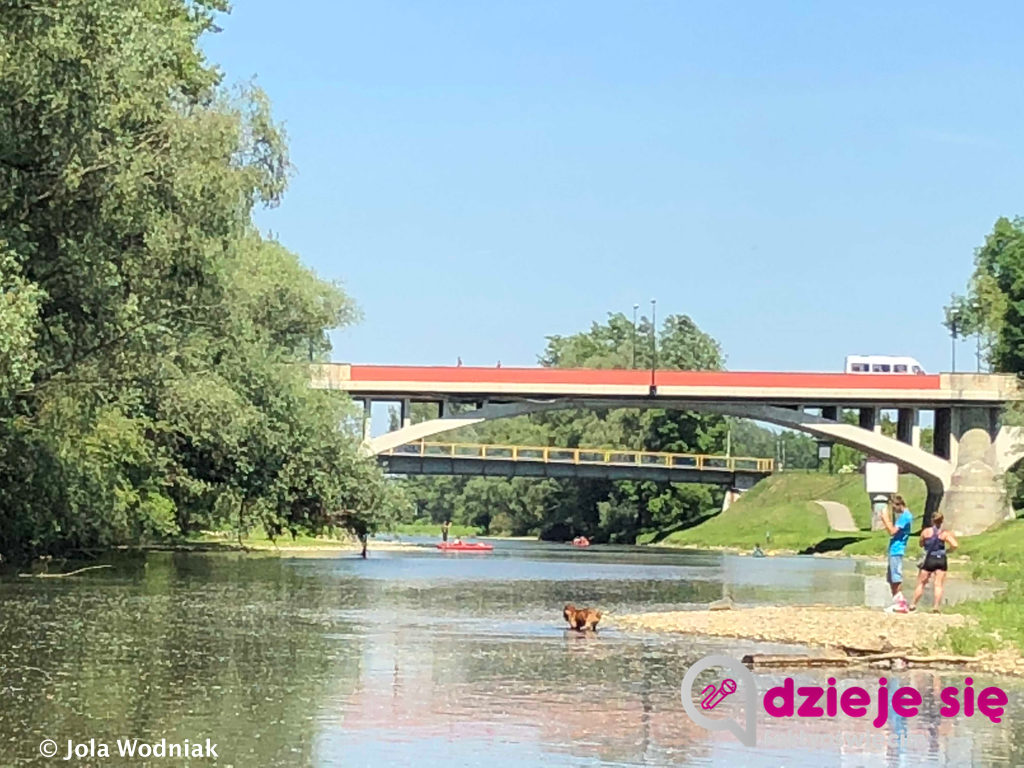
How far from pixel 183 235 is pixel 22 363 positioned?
5632mm

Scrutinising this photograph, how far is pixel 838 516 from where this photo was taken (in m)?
90.7

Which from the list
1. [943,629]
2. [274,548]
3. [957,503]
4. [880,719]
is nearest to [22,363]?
[943,629]

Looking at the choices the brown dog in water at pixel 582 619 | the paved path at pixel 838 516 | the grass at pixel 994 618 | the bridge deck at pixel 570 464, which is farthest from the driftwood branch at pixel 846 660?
the paved path at pixel 838 516

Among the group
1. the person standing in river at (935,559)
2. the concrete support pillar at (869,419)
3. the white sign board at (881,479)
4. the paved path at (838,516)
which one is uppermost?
the concrete support pillar at (869,419)

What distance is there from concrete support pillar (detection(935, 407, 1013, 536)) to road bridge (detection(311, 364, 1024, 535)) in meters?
0.04

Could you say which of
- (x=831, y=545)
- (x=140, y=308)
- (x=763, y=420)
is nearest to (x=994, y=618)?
(x=140, y=308)

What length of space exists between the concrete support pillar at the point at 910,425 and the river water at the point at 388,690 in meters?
50.9

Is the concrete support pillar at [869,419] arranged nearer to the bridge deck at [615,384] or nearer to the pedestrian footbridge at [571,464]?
the bridge deck at [615,384]

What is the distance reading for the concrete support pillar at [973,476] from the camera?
71000 millimetres

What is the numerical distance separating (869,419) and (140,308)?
51037mm

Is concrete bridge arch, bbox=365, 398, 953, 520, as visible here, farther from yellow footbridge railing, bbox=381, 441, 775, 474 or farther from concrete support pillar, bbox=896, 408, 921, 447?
yellow footbridge railing, bbox=381, 441, 775, 474

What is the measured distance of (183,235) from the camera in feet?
86.5

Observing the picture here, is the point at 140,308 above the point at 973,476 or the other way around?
above

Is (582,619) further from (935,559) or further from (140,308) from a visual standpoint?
(140,308)
